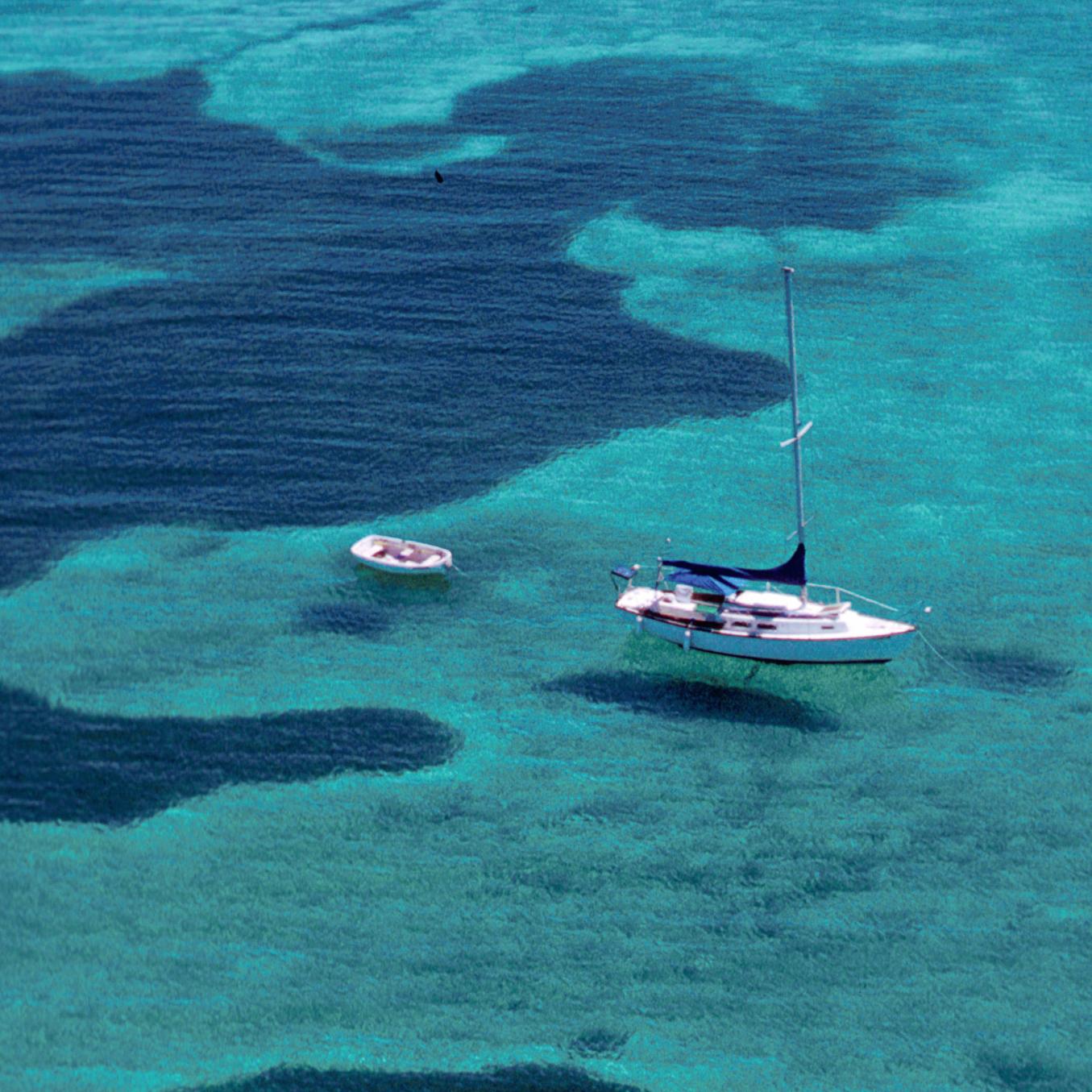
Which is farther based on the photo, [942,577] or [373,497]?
[373,497]

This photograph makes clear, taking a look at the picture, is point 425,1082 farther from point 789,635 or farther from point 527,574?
point 527,574

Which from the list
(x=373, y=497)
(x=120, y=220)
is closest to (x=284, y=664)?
(x=373, y=497)

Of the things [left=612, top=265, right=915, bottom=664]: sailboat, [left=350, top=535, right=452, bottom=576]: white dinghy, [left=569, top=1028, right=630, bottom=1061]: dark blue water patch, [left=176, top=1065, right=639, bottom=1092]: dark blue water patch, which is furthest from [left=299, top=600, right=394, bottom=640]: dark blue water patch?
[left=569, top=1028, right=630, bottom=1061]: dark blue water patch

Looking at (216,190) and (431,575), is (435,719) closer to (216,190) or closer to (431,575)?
(431,575)

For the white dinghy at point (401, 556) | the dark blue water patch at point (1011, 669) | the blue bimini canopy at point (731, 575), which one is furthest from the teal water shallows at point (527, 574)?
the blue bimini canopy at point (731, 575)

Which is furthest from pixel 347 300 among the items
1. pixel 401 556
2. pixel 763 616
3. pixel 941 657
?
pixel 941 657

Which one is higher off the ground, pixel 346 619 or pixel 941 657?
pixel 346 619

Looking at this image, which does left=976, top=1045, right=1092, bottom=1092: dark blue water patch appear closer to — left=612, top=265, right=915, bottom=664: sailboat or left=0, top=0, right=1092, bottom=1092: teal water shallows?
left=0, top=0, right=1092, bottom=1092: teal water shallows
